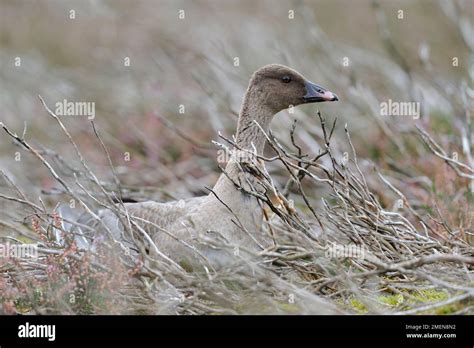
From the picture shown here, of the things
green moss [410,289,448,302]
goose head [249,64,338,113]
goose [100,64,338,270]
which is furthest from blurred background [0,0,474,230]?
green moss [410,289,448,302]

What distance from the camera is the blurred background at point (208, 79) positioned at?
30.7ft

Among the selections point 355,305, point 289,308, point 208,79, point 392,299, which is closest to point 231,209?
point 289,308

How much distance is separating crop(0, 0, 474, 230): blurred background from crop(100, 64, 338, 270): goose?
0.95 ft

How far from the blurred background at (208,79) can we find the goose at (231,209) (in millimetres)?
289

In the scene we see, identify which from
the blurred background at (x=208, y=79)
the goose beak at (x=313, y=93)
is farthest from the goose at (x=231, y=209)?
the blurred background at (x=208, y=79)

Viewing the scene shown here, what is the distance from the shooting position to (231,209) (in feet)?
19.6

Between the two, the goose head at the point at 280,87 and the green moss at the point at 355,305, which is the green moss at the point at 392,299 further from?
the goose head at the point at 280,87

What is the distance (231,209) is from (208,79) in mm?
5698

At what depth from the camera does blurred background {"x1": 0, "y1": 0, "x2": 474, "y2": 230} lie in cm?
936

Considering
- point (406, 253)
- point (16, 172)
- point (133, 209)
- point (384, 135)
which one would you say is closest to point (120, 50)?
point (16, 172)

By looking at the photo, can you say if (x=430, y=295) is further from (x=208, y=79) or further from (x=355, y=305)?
(x=208, y=79)

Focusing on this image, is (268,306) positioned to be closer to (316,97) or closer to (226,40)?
(316,97)

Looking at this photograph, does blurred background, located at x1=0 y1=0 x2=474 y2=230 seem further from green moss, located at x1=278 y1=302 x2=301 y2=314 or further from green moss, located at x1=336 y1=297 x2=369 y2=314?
green moss, located at x1=336 y1=297 x2=369 y2=314
